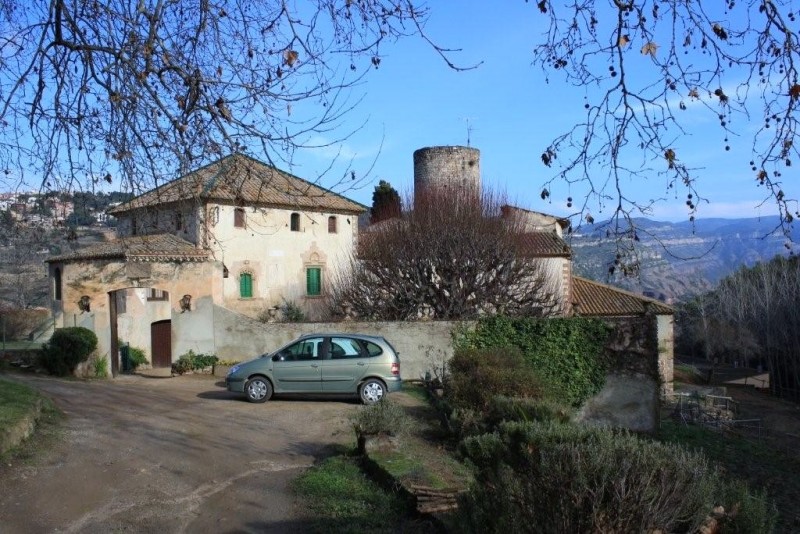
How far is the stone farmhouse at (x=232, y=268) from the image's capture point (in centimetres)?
809

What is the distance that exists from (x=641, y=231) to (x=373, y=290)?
77.4ft

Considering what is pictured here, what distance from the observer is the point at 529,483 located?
452cm

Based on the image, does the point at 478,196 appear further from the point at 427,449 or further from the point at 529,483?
the point at 529,483

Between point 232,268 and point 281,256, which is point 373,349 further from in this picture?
point 281,256

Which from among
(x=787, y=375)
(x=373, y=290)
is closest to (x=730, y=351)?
(x=787, y=375)

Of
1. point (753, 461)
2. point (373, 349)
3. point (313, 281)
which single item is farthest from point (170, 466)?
point (313, 281)

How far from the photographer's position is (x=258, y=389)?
1667 centimetres

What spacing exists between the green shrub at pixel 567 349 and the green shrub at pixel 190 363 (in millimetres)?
8902

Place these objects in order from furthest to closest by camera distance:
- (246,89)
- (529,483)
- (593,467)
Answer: (246,89) < (529,483) < (593,467)

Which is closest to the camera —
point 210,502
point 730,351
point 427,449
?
point 210,502

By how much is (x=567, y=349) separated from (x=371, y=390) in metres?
7.15

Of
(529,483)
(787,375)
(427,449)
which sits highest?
(529,483)

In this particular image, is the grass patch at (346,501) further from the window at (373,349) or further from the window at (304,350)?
the window at (304,350)

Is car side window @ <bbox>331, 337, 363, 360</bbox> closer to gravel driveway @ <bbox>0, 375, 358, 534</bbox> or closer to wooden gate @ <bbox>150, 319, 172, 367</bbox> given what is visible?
gravel driveway @ <bbox>0, 375, 358, 534</bbox>
